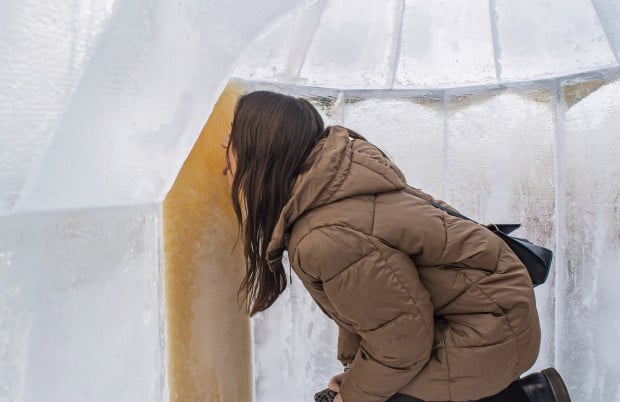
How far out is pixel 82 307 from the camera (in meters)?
1.05

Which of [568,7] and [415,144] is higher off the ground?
[568,7]

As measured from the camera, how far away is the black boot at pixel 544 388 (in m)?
1.39

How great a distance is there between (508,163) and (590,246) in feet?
1.45

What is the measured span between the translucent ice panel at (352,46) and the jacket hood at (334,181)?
3.47 ft

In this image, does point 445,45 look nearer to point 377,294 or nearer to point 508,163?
point 508,163

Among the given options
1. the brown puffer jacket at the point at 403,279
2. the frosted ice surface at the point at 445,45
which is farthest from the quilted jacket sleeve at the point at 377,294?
the frosted ice surface at the point at 445,45

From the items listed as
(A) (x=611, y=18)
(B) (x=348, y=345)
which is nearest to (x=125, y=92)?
(B) (x=348, y=345)

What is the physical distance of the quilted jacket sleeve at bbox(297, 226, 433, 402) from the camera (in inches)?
42.5

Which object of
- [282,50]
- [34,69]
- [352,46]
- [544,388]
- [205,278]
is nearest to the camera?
[34,69]

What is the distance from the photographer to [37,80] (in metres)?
0.84

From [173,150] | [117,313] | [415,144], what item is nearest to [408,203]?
[173,150]

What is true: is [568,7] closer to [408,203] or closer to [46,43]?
[408,203]

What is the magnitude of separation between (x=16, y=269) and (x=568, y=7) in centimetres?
205

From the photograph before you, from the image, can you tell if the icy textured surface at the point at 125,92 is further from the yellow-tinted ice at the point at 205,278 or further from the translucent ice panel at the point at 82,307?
the yellow-tinted ice at the point at 205,278
